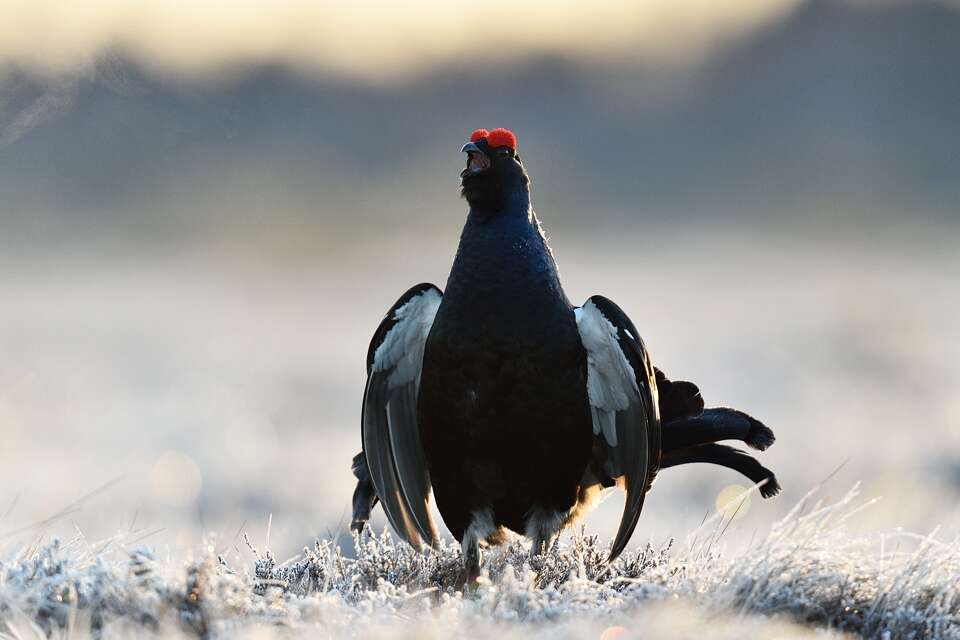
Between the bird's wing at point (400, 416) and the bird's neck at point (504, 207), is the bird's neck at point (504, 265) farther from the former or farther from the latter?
the bird's wing at point (400, 416)

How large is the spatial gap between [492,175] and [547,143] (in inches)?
2718

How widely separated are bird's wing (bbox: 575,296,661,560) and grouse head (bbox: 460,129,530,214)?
1.95ft

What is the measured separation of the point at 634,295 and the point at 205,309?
11745mm

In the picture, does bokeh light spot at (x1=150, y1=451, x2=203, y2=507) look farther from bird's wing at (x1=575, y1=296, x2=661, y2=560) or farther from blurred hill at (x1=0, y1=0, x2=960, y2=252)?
blurred hill at (x1=0, y1=0, x2=960, y2=252)

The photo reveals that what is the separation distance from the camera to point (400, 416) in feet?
19.4

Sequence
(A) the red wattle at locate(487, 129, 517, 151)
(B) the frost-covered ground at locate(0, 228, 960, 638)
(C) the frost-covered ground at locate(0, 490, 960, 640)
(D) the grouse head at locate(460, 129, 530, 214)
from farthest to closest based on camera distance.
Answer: (A) the red wattle at locate(487, 129, 517, 151) < (D) the grouse head at locate(460, 129, 530, 214) < (B) the frost-covered ground at locate(0, 228, 960, 638) < (C) the frost-covered ground at locate(0, 490, 960, 640)

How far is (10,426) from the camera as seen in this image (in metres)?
14.8

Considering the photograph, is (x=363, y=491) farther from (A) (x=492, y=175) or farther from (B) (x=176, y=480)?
(B) (x=176, y=480)

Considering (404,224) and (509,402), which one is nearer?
(509,402)

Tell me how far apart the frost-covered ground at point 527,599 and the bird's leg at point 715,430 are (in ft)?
2.95

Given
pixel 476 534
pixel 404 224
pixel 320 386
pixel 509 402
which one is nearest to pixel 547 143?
pixel 404 224

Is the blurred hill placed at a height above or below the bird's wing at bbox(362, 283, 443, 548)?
above

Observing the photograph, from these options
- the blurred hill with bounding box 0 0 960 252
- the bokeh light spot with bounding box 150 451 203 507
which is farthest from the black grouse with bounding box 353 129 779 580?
the blurred hill with bounding box 0 0 960 252

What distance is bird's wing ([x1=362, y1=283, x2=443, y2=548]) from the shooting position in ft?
18.9
